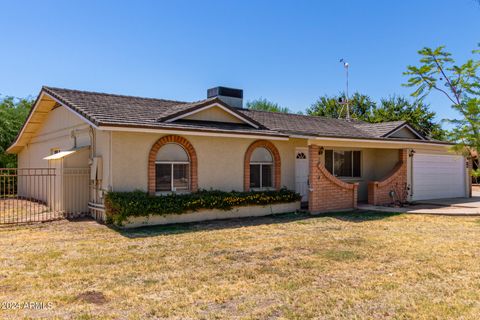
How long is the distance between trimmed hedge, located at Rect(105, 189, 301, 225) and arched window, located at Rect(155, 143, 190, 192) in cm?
59

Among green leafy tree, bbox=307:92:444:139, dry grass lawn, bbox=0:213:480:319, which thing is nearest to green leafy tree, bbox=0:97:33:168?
dry grass lawn, bbox=0:213:480:319

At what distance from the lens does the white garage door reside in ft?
63.8

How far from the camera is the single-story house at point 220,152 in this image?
1246 cm

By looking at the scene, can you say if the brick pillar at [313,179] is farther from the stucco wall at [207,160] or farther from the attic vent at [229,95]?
the attic vent at [229,95]

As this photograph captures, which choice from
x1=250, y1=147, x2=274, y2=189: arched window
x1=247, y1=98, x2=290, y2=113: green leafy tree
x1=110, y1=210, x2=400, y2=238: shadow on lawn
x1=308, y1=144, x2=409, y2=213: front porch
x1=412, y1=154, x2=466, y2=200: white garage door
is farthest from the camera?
x1=247, y1=98, x2=290, y2=113: green leafy tree

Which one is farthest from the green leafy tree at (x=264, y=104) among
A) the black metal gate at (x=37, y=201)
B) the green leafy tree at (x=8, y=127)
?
the black metal gate at (x=37, y=201)

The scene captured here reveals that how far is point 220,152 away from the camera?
46.5 feet

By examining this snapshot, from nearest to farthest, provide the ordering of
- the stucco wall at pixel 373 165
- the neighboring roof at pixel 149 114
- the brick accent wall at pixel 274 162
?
the neighboring roof at pixel 149 114, the brick accent wall at pixel 274 162, the stucco wall at pixel 373 165

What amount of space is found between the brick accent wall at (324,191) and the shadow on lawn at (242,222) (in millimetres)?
548

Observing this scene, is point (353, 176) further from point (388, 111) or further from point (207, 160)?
point (388, 111)

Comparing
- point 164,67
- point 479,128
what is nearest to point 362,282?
point 479,128

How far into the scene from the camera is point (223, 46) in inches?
1017

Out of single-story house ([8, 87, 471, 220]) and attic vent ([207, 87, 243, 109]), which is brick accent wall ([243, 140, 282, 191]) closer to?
single-story house ([8, 87, 471, 220])

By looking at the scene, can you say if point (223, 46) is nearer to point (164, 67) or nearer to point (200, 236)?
point (164, 67)
